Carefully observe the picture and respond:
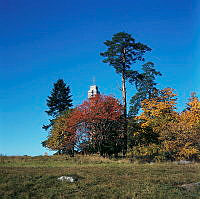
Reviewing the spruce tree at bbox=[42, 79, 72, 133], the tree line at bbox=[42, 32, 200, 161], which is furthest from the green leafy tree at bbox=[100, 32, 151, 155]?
the spruce tree at bbox=[42, 79, 72, 133]

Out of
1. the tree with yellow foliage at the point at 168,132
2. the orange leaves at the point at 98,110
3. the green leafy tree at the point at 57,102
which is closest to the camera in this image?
the tree with yellow foliage at the point at 168,132

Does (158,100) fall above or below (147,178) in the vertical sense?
above

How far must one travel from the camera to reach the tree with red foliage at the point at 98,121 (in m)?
25.4

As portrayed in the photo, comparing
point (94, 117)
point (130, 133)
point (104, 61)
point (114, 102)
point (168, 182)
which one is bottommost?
point (168, 182)

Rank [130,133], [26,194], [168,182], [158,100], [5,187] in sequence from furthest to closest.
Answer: [158,100]
[130,133]
[168,182]
[5,187]
[26,194]

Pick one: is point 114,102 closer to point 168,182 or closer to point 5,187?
point 168,182

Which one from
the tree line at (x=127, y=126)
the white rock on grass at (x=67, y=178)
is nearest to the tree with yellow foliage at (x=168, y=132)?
the tree line at (x=127, y=126)

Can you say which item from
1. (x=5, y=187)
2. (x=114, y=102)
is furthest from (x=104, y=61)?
(x=5, y=187)

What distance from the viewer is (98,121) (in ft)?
83.0

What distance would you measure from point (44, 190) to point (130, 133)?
19.2 m

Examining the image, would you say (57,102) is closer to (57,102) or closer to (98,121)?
(57,102)

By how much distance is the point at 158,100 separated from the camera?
30141mm

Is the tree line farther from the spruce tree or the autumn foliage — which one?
the spruce tree

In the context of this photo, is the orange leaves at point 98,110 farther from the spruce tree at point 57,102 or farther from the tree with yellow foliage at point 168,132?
the spruce tree at point 57,102
